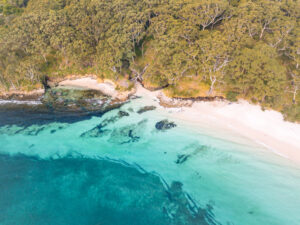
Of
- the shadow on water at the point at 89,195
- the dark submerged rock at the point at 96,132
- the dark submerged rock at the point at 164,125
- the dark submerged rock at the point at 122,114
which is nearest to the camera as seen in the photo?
the shadow on water at the point at 89,195

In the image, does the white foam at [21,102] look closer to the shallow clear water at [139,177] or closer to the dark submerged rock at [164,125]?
the shallow clear water at [139,177]

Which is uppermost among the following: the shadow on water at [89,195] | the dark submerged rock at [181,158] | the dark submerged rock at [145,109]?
the dark submerged rock at [145,109]

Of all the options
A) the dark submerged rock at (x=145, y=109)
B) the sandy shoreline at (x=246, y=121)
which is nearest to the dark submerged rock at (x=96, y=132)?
the dark submerged rock at (x=145, y=109)

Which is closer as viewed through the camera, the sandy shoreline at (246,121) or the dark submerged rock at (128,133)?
the sandy shoreline at (246,121)

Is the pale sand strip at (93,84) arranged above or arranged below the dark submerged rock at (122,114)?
above

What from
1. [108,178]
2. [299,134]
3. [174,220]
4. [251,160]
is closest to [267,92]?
[299,134]

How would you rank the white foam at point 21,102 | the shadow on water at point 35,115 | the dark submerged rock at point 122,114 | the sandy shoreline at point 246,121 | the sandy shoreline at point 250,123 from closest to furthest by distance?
the sandy shoreline at point 250,123 → the sandy shoreline at point 246,121 → the shadow on water at point 35,115 → the dark submerged rock at point 122,114 → the white foam at point 21,102

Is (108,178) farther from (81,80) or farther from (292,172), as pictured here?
(81,80)
